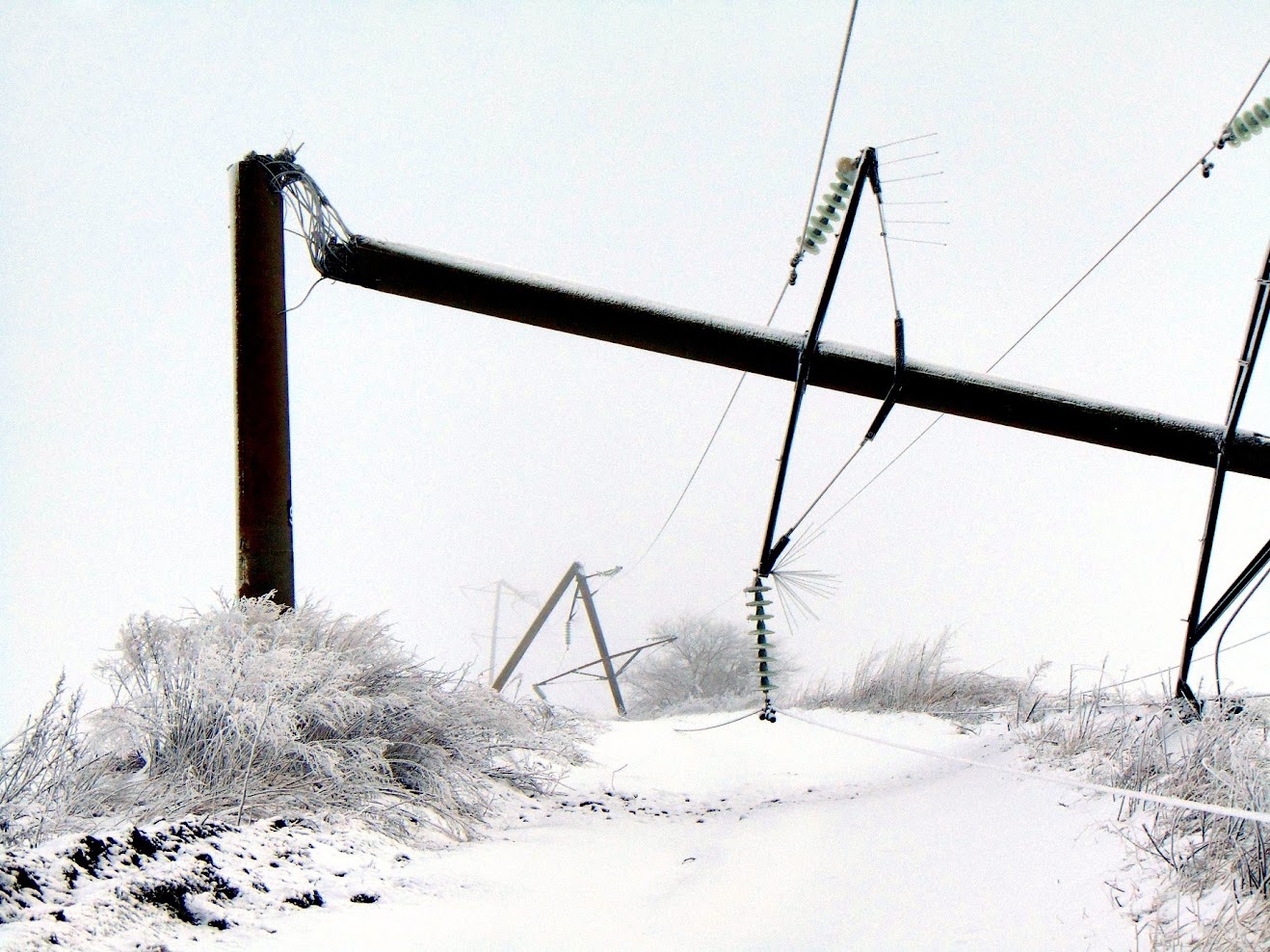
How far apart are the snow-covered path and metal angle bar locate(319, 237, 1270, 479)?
2.07m

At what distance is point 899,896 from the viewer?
238 cm

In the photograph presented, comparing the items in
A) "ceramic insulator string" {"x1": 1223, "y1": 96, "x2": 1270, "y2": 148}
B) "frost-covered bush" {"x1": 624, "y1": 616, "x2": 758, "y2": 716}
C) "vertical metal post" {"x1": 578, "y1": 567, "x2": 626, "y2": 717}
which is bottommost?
"frost-covered bush" {"x1": 624, "y1": 616, "x2": 758, "y2": 716}

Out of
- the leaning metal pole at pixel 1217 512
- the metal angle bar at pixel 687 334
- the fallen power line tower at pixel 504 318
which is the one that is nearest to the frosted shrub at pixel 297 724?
the fallen power line tower at pixel 504 318

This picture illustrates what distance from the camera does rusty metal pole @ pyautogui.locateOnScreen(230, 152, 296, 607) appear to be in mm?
4418

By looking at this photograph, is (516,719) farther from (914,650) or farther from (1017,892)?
(914,650)

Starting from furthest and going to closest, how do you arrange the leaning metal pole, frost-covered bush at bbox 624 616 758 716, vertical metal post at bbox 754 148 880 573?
frost-covered bush at bbox 624 616 758 716 < the leaning metal pole < vertical metal post at bbox 754 148 880 573

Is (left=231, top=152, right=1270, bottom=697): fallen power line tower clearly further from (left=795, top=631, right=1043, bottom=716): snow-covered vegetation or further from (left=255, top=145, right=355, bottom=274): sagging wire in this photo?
(left=795, top=631, right=1043, bottom=716): snow-covered vegetation

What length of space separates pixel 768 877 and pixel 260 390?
3.73 m

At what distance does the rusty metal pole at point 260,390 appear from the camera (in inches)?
174

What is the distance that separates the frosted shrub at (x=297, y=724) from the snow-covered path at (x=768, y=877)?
40 centimetres

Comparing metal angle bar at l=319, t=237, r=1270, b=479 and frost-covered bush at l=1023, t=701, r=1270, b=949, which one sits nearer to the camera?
frost-covered bush at l=1023, t=701, r=1270, b=949

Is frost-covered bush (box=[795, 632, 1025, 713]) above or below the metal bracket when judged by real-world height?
below

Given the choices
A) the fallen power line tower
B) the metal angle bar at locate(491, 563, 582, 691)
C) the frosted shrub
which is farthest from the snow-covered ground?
the metal angle bar at locate(491, 563, 582, 691)

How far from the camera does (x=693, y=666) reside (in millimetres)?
17953
